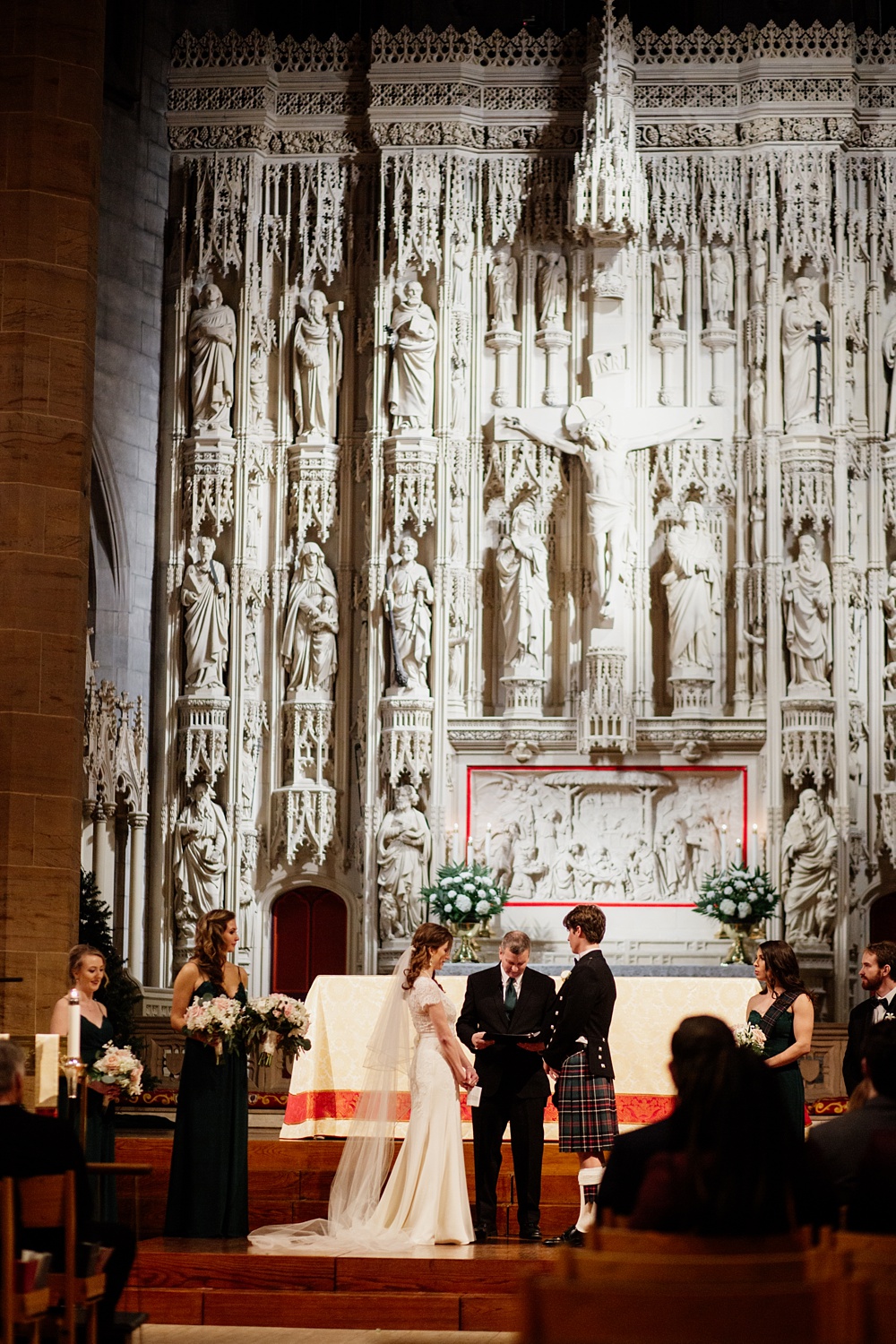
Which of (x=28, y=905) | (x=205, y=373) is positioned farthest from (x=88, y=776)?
(x=28, y=905)

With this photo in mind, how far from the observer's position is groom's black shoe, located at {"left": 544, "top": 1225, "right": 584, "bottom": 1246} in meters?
8.75

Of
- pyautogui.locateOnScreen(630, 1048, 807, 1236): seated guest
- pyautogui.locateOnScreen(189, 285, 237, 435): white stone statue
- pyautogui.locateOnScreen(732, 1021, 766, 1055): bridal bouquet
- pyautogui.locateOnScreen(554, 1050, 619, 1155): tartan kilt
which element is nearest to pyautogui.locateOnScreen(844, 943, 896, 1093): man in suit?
pyautogui.locateOnScreen(732, 1021, 766, 1055): bridal bouquet

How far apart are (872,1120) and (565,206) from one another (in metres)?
14.0

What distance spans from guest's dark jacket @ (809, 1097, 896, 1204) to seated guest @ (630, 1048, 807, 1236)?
812 mm

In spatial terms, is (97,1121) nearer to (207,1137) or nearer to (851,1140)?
(207,1137)

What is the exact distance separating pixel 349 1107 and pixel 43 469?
4339 mm

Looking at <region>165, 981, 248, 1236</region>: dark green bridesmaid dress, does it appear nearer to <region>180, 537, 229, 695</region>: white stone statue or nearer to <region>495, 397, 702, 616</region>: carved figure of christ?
<region>180, 537, 229, 695</region>: white stone statue

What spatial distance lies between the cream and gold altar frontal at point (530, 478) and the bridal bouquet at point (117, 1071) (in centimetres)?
806

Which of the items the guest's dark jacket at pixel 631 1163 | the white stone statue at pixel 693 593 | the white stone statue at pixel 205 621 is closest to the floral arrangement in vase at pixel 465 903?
the white stone statue at pixel 693 593

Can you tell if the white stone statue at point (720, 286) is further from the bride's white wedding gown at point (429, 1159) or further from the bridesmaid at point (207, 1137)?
the bridesmaid at point (207, 1137)

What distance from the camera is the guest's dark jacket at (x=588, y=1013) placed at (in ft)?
29.8

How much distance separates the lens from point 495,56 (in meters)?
18.0

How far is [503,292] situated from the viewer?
18.0 metres

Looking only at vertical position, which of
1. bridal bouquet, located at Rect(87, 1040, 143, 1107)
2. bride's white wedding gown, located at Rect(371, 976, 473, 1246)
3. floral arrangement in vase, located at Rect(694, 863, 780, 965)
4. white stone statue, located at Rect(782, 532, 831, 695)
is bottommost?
bride's white wedding gown, located at Rect(371, 976, 473, 1246)
